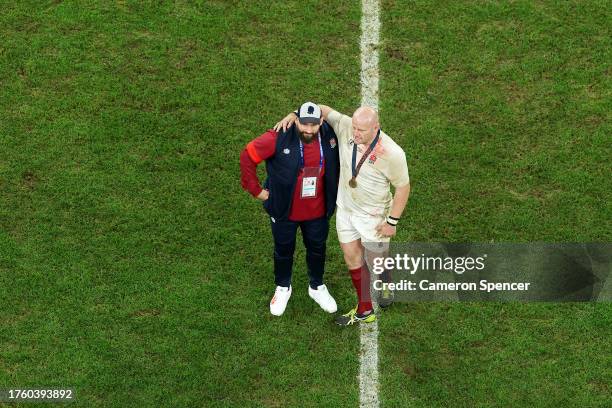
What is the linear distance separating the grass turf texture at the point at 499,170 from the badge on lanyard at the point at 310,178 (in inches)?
71.0

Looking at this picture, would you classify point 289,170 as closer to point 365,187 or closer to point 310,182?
point 310,182

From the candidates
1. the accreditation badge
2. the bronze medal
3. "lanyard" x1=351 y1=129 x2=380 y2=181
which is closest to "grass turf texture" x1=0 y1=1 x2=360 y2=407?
the accreditation badge

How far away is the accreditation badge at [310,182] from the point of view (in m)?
9.59

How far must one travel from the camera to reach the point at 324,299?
10.9 meters

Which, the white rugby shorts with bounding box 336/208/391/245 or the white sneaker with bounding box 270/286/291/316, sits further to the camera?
the white sneaker with bounding box 270/286/291/316

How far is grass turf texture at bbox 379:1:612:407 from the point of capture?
10.2 m

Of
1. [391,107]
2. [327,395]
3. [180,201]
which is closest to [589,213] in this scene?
[391,107]

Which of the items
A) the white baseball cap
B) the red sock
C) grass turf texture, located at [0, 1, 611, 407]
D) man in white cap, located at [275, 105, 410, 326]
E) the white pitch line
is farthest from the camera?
the red sock

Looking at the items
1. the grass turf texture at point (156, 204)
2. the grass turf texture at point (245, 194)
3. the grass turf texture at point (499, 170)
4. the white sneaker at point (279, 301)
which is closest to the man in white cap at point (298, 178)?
the white sneaker at point (279, 301)

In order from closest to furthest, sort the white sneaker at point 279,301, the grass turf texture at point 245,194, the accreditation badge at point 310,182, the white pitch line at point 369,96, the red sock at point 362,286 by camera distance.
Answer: the accreditation badge at point 310,182, the white pitch line at point 369,96, the grass turf texture at point 245,194, the red sock at point 362,286, the white sneaker at point 279,301

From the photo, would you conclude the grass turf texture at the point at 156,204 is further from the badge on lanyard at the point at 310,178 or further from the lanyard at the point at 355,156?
the lanyard at the point at 355,156

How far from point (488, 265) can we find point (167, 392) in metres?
3.65

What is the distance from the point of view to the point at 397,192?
957 centimetres

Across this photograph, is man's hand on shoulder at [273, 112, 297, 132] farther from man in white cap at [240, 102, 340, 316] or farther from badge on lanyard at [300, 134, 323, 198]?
Answer: badge on lanyard at [300, 134, 323, 198]
